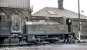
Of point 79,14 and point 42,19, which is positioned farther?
point 79,14

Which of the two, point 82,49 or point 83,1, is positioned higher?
point 83,1

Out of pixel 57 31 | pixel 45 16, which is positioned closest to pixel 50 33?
pixel 57 31

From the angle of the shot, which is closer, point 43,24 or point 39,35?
point 39,35

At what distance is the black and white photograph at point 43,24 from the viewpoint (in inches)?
179

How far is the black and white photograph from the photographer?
4558mm

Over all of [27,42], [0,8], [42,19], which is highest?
[0,8]

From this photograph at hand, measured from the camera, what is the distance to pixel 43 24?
17.1 ft

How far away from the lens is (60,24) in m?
5.51

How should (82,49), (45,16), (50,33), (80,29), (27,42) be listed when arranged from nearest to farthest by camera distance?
1. (82,49)
2. (27,42)
3. (50,33)
4. (80,29)
5. (45,16)

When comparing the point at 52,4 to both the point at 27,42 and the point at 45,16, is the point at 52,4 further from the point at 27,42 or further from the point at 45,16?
the point at 27,42

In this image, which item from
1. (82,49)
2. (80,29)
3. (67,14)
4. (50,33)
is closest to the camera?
(82,49)

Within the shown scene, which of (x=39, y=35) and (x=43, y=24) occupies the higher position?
(x=43, y=24)

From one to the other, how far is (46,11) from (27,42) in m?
2.23

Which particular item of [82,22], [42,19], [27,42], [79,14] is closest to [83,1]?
[79,14]
